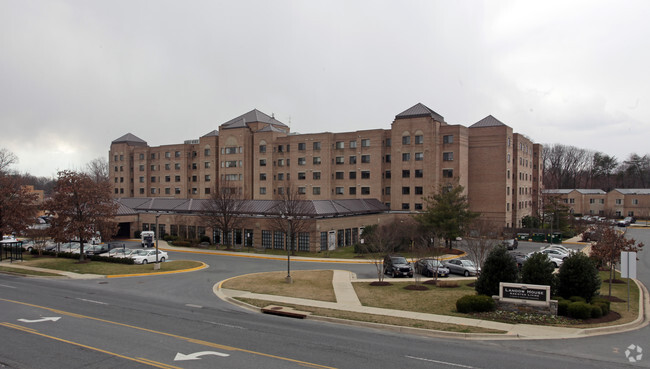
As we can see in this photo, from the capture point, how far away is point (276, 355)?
555 inches

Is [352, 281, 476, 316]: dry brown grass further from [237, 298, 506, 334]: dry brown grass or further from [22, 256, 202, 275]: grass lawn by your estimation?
[22, 256, 202, 275]: grass lawn

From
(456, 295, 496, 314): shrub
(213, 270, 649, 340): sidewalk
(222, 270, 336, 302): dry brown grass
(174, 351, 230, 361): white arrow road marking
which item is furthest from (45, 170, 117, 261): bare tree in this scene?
(456, 295, 496, 314): shrub

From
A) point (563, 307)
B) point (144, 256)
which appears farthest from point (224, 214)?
point (563, 307)

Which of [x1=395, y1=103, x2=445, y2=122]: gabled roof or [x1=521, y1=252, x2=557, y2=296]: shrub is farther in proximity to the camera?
[x1=395, y1=103, x2=445, y2=122]: gabled roof

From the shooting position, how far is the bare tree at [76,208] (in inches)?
1565

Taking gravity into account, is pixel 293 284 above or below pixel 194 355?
below

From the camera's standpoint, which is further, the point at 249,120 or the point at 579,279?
the point at 249,120

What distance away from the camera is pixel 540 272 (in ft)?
71.9

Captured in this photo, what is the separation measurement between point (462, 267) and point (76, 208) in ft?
116

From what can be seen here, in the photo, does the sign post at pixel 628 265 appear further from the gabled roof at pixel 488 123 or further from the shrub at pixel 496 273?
the gabled roof at pixel 488 123

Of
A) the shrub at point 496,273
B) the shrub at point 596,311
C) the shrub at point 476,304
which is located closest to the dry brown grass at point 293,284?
the shrub at point 476,304

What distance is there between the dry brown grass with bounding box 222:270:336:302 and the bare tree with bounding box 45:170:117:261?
58.2ft

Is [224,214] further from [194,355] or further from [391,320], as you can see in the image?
[194,355]

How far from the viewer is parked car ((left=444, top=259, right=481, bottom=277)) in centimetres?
3541
